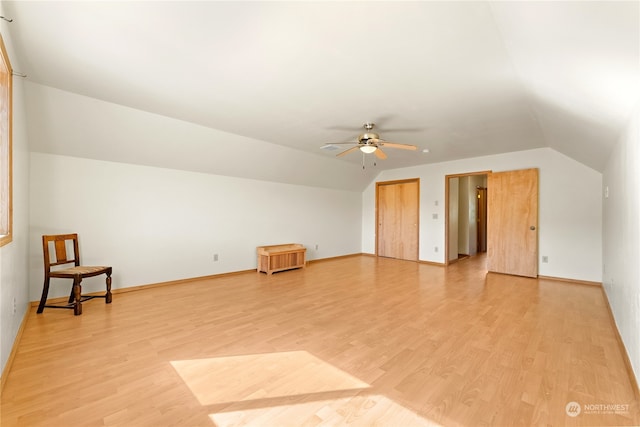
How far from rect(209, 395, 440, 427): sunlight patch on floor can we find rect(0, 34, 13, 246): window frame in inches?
83.6

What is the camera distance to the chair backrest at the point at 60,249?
3.13 meters

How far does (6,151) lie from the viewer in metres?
2.12

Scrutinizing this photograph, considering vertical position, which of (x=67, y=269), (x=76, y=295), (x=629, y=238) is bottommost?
(x=76, y=295)

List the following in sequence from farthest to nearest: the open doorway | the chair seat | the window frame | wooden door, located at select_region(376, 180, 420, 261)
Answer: wooden door, located at select_region(376, 180, 420, 261) → the open doorway → the chair seat → the window frame

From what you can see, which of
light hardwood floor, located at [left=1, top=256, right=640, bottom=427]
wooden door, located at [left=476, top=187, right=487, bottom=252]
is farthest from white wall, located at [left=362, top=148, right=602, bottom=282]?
wooden door, located at [left=476, top=187, right=487, bottom=252]

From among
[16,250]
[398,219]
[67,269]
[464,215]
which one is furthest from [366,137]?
[464,215]

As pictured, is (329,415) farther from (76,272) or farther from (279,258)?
(279,258)

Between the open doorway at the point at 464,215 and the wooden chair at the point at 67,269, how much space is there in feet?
20.4

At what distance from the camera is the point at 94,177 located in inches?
146

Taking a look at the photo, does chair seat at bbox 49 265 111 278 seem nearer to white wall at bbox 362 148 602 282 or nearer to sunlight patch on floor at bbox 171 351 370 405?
sunlight patch on floor at bbox 171 351 370 405

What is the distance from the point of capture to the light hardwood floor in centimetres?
157

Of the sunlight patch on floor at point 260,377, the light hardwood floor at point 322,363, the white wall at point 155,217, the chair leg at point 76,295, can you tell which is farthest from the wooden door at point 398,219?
the chair leg at point 76,295

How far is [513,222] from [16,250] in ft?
22.3

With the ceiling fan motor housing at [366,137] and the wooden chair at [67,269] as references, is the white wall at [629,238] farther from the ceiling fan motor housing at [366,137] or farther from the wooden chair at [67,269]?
the wooden chair at [67,269]
